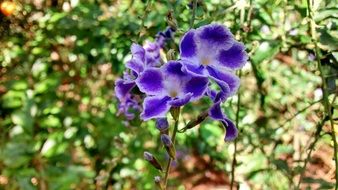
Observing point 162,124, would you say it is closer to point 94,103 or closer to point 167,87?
point 167,87

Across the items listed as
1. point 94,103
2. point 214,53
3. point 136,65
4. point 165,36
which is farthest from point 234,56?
point 94,103

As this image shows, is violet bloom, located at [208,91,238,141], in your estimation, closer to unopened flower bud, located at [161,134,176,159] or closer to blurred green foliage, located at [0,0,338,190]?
unopened flower bud, located at [161,134,176,159]

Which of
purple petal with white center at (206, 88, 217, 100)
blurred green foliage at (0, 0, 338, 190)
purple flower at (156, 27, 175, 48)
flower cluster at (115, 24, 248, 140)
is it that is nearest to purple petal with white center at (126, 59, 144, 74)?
flower cluster at (115, 24, 248, 140)

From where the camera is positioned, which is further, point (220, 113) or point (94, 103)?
point (94, 103)

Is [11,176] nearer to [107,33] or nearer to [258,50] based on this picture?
[107,33]

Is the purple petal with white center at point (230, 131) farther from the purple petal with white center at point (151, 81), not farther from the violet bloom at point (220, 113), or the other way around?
the purple petal with white center at point (151, 81)

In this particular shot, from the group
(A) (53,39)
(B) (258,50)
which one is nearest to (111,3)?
(A) (53,39)
